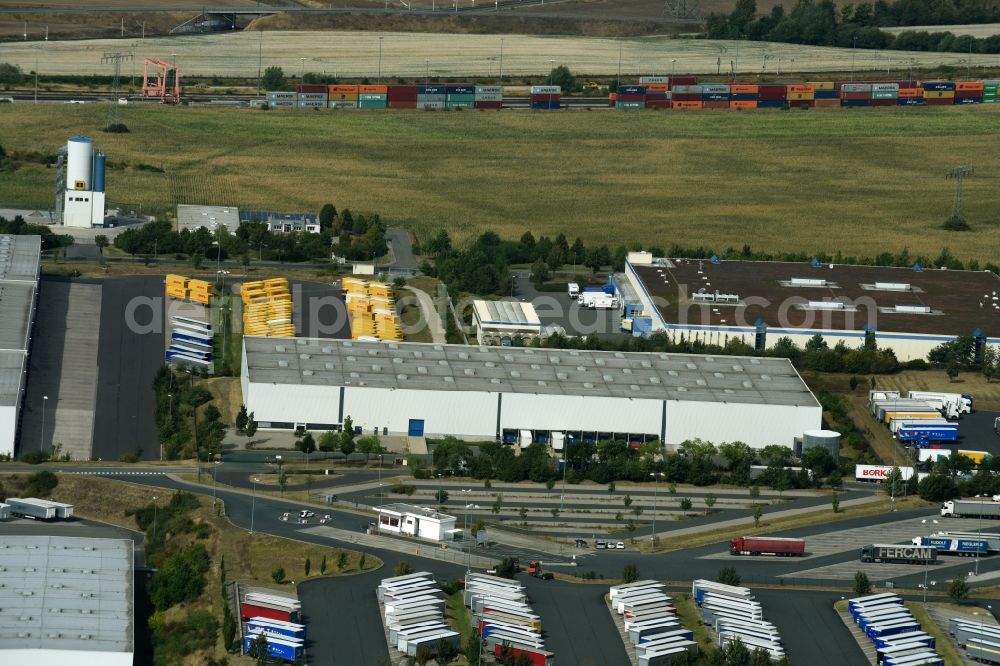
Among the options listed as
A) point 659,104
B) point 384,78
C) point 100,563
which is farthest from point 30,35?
point 100,563

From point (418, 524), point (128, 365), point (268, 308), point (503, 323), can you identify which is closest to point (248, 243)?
point (268, 308)

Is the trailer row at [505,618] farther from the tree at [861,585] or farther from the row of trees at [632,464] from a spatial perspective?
the row of trees at [632,464]

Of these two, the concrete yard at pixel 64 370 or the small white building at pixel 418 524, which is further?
the concrete yard at pixel 64 370

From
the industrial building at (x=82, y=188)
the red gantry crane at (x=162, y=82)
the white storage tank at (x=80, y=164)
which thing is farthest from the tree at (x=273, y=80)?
the white storage tank at (x=80, y=164)

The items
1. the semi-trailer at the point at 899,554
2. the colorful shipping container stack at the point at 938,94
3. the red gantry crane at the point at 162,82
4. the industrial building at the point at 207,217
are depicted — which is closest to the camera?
the semi-trailer at the point at 899,554

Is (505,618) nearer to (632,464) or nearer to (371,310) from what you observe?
(632,464)

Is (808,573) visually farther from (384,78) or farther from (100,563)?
(384,78)
